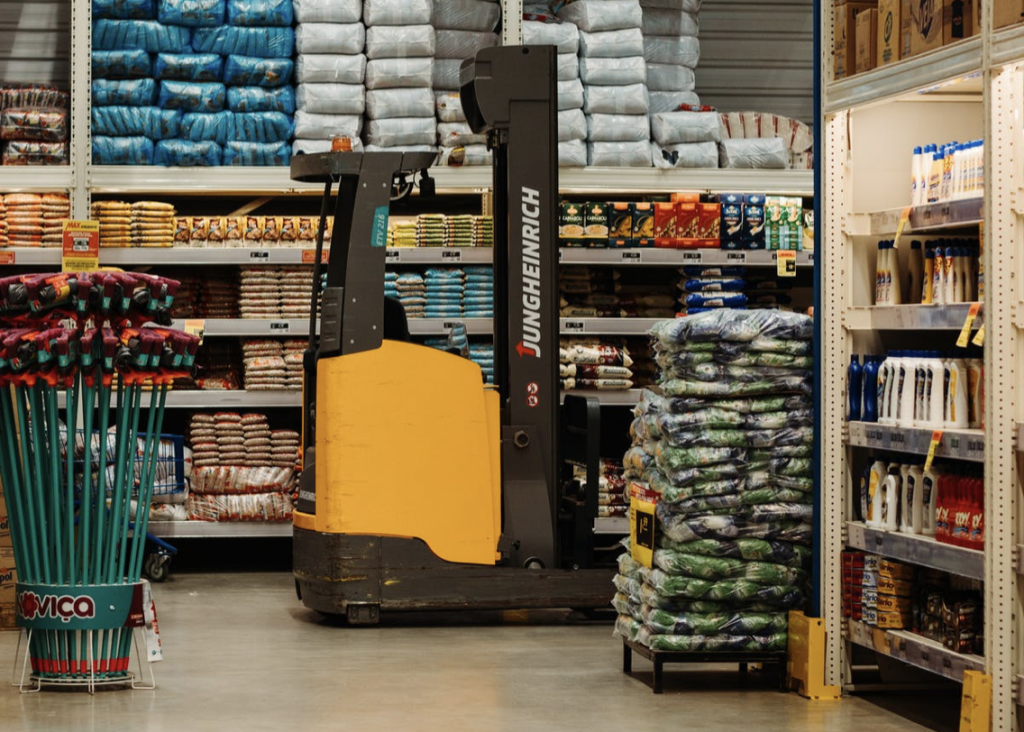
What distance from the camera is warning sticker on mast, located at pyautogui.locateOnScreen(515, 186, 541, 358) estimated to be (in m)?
8.90

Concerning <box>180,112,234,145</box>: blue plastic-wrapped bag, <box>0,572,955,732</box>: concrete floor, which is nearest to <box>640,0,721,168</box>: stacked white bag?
<box>180,112,234,145</box>: blue plastic-wrapped bag

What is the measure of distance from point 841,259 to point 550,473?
8.69ft

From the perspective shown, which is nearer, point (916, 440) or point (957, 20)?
point (957, 20)

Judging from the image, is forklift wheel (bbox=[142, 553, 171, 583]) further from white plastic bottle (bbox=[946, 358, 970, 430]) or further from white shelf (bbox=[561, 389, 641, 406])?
white plastic bottle (bbox=[946, 358, 970, 430])

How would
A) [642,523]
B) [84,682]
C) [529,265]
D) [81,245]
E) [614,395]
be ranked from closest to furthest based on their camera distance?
[84,682], [642,523], [529,265], [81,245], [614,395]

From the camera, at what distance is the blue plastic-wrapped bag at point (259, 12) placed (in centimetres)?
1085

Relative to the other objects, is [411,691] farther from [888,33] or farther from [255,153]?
[255,153]

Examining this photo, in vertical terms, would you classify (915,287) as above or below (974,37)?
below

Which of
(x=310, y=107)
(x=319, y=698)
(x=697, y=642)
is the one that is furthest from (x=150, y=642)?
(x=310, y=107)

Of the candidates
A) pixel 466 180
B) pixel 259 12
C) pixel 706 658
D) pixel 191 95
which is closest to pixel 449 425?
pixel 706 658

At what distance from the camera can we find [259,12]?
1084 cm

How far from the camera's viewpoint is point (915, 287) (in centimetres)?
659

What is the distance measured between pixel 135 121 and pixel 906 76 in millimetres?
6185

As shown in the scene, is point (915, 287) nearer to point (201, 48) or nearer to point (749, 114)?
point (749, 114)
